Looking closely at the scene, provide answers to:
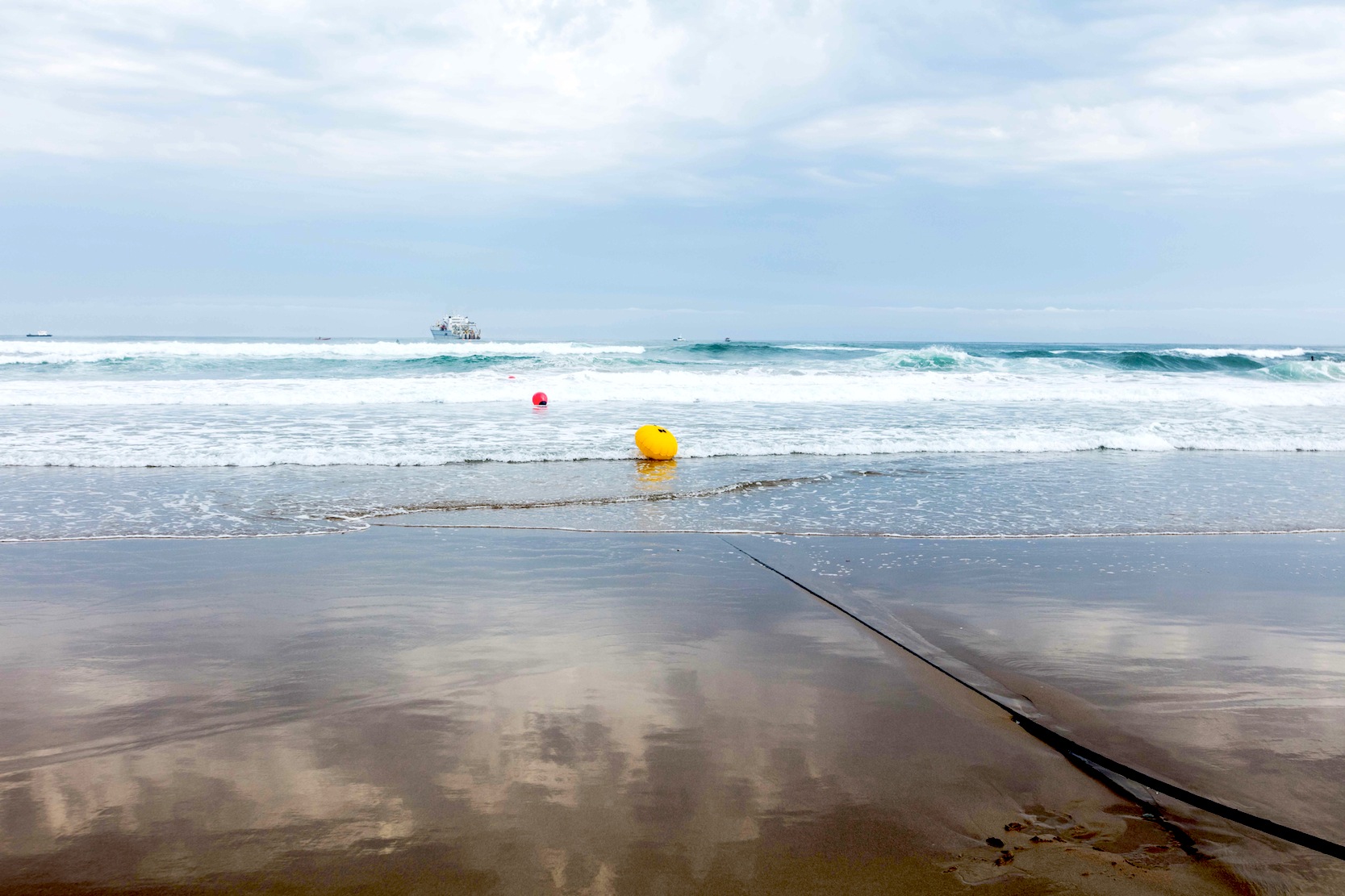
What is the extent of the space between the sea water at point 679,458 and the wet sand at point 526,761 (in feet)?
9.25

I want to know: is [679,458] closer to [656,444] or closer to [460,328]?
[656,444]

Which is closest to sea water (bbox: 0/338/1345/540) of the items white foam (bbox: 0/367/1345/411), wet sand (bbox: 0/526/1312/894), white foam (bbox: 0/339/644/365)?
white foam (bbox: 0/367/1345/411)

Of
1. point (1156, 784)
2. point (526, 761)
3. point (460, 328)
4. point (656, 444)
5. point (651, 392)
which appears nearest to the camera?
point (1156, 784)

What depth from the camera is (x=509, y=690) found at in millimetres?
3350

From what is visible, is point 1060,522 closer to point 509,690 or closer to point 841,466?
point 841,466

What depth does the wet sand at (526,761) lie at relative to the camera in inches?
83.8

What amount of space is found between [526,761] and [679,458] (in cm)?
856

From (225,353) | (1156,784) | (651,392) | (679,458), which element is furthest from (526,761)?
(225,353)

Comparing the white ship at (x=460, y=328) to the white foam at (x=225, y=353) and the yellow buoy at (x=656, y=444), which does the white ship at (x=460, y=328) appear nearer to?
the white foam at (x=225, y=353)

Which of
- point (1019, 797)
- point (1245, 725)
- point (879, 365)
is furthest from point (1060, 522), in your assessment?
point (879, 365)

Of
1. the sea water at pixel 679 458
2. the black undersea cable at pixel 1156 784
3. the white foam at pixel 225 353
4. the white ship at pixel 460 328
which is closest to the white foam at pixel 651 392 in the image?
the sea water at pixel 679 458

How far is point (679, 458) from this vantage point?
11203mm

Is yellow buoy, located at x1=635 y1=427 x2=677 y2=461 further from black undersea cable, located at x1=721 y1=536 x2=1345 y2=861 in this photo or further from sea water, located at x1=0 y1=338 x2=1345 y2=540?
black undersea cable, located at x1=721 y1=536 x2=1345 y2=861

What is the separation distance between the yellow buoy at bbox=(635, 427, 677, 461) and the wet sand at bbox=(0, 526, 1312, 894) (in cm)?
618
